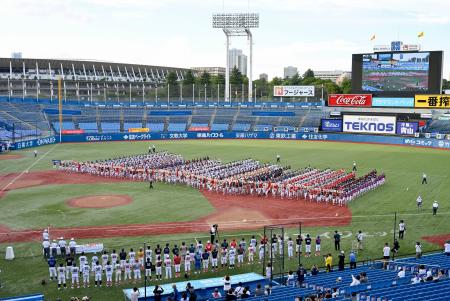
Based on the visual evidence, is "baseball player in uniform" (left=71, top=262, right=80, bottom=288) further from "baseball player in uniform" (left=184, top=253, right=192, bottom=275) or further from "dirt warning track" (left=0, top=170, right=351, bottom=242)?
"dirt warning track" (left=0, top=170, right=351, bottom=242)

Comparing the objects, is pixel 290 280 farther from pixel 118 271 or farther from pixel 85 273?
pixel 85 273

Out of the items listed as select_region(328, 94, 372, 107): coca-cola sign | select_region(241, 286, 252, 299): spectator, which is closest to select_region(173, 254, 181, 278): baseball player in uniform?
select_region(241, 286, 252, 299): spectator

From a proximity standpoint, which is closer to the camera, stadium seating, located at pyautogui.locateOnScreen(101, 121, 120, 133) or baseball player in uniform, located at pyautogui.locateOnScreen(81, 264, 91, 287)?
baseball player in uniform, located at pyautogui.locateOnScreen(81, 264, 91, 287)

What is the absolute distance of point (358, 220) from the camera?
86.8ft

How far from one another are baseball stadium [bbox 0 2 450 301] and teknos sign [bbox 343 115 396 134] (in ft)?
0.68

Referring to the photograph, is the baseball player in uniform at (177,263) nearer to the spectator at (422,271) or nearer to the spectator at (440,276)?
the spectator at (422,271)

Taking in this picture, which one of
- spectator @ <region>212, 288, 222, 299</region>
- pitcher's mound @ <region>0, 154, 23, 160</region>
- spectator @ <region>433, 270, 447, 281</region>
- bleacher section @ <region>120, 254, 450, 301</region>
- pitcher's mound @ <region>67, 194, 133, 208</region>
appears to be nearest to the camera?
bleacher section @ <region>120, 254, 450, 301</region>

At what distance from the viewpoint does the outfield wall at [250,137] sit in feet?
204

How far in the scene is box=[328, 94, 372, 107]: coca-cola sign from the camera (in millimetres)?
65812

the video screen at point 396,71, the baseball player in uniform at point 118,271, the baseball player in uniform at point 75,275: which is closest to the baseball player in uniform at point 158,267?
the baseball player in uniform at point 118,271

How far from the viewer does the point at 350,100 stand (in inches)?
2657

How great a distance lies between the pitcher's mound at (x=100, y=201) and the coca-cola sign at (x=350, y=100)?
141ft

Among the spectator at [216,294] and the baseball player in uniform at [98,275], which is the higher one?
the spectator at [216,294]

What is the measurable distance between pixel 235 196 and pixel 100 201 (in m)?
8.82
